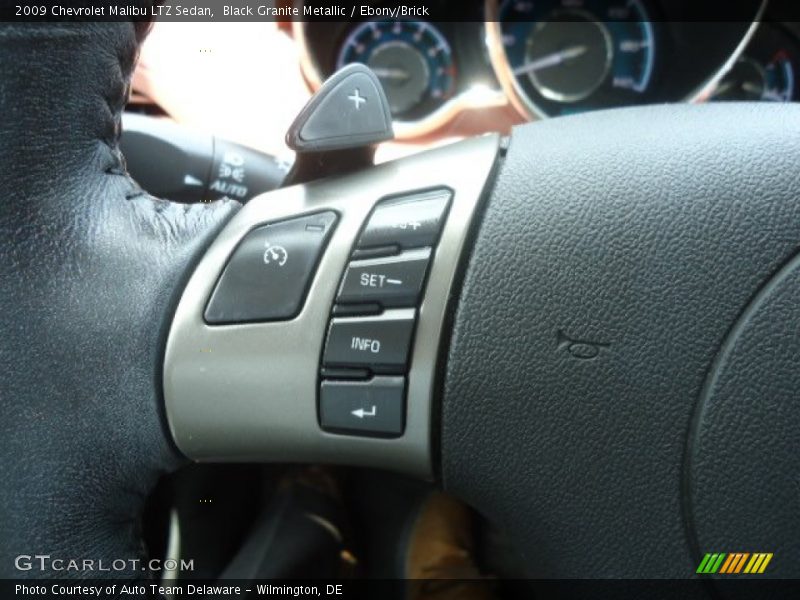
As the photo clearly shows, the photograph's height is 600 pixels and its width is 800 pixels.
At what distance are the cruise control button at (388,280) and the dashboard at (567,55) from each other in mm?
781

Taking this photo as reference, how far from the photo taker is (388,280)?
1.78 ft

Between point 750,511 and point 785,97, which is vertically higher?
point 785,97

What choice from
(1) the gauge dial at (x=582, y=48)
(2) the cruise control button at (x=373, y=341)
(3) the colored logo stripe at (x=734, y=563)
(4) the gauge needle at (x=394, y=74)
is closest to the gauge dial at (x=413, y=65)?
(4) the gauge needle at (x=394, y=74)

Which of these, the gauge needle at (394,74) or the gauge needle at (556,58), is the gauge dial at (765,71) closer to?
the gauge needle at (556,58)

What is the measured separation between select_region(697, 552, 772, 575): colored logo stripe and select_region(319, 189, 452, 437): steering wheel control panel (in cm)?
23

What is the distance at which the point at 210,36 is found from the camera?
1.01 meters

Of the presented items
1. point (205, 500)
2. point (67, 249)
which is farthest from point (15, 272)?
point (205, 500)

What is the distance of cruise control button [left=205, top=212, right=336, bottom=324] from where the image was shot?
56cm

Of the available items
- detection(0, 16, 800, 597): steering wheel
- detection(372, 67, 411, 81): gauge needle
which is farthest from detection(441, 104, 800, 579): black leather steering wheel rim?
detection(372, 67, 411, 81): gauge needle

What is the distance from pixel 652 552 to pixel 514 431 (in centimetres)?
13

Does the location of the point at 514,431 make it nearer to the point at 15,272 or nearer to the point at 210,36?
the point at 15,272

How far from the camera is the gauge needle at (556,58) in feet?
4.52
